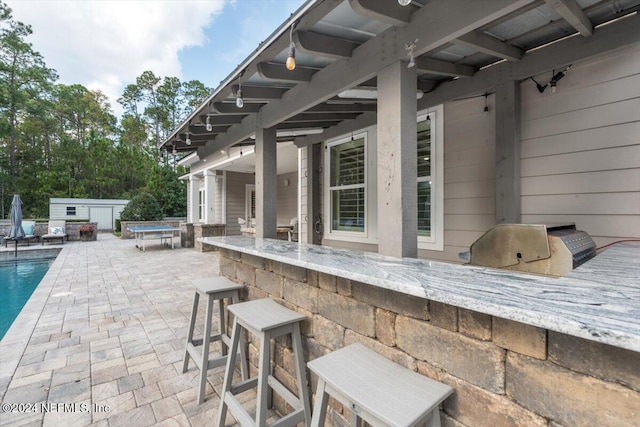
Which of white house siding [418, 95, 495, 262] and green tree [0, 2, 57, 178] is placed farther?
green tree [0, 2, 57, 178]

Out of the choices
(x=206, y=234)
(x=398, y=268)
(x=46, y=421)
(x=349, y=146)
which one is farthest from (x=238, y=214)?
(x=398, y=268)

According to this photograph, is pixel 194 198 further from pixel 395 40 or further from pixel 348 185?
pixel 395 40

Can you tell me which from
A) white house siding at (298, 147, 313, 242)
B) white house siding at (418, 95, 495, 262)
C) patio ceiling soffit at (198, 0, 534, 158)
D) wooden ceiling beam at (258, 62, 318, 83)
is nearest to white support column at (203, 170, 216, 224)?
white house siding at (298, 147, 313, 242)

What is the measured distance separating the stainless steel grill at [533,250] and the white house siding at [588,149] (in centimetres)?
58

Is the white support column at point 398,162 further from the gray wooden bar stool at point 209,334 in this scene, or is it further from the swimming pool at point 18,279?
the swimming pool at point 18,279

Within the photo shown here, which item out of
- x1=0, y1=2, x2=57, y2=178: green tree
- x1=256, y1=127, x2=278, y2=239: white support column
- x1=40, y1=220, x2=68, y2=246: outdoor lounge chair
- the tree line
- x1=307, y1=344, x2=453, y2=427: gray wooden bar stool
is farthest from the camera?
the tree line

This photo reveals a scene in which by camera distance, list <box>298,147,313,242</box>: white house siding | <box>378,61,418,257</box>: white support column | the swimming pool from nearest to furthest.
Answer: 1. <box>378,61,418,257</box>: white support column
2. the swimming pool
3. <box>298,147,313,242</box>: white house siding

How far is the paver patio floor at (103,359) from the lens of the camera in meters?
2.10

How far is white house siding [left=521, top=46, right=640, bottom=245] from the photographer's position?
7.18 ft

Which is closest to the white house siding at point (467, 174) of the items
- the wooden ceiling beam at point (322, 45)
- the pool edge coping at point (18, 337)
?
the wooden ceiling beam at point (322, 45)

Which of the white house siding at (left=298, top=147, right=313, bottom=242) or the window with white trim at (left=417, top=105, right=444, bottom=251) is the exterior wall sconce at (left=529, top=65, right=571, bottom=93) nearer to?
the window with white trim at (left=417, top=105, right=444, bottom=251)

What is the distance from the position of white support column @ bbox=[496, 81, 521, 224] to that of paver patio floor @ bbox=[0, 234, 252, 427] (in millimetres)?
2826

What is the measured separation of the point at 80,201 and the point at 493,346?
23.7 metres

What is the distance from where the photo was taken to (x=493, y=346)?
40.5 inches
